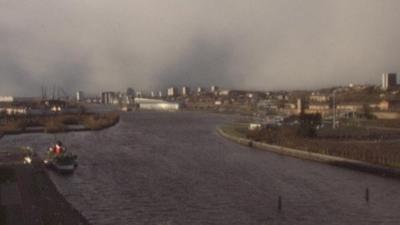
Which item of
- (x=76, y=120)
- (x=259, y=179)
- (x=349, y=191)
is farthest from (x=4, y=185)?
(x=76, y=120)

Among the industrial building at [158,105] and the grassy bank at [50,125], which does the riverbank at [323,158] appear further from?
the industrial building at [158,105]

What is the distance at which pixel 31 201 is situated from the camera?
8555 millimetres

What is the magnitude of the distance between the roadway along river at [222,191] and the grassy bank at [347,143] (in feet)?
2.78

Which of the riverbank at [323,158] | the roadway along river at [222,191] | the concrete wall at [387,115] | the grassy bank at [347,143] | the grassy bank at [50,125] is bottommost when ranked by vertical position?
the roadway along river at [222,191]

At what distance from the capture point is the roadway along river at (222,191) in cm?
805

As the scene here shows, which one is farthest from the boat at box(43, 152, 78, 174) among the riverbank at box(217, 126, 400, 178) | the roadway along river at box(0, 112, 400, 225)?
the riverbank at box(217, 126, 400, 178)

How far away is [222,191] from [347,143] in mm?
7358

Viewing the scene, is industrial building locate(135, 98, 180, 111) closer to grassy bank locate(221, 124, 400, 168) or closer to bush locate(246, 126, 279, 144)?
bush locate(246, 126, 279, 144)

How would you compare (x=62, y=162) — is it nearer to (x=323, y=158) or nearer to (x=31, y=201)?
(x=31, y=201)

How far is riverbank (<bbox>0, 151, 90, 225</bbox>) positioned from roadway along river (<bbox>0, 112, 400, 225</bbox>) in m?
0.33

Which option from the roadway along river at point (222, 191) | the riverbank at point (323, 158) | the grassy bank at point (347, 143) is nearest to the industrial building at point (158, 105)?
the grassy bank at point (347, 143)

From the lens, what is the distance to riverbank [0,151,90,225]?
7289mm

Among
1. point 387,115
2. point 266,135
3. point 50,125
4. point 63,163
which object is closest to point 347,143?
point 266,135

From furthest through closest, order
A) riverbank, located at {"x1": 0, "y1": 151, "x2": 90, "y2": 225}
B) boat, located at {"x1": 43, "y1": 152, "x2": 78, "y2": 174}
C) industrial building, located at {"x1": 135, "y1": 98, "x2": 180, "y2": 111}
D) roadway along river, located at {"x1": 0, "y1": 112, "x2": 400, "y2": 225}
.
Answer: industrial building, located at {"x1": 135, "y1": 98, "x2": 180, "y2": 111}
boat, located at {"x1": 43, "y1": 152, "x2": 78, "y2": 174}
roadway along river, located at {"x1": 0, "y1": 112, "x2": 400, "y2": 225}
riverbank, located at {"x1": 0, "y1": 151, "x2": 90, "y2": 225}
